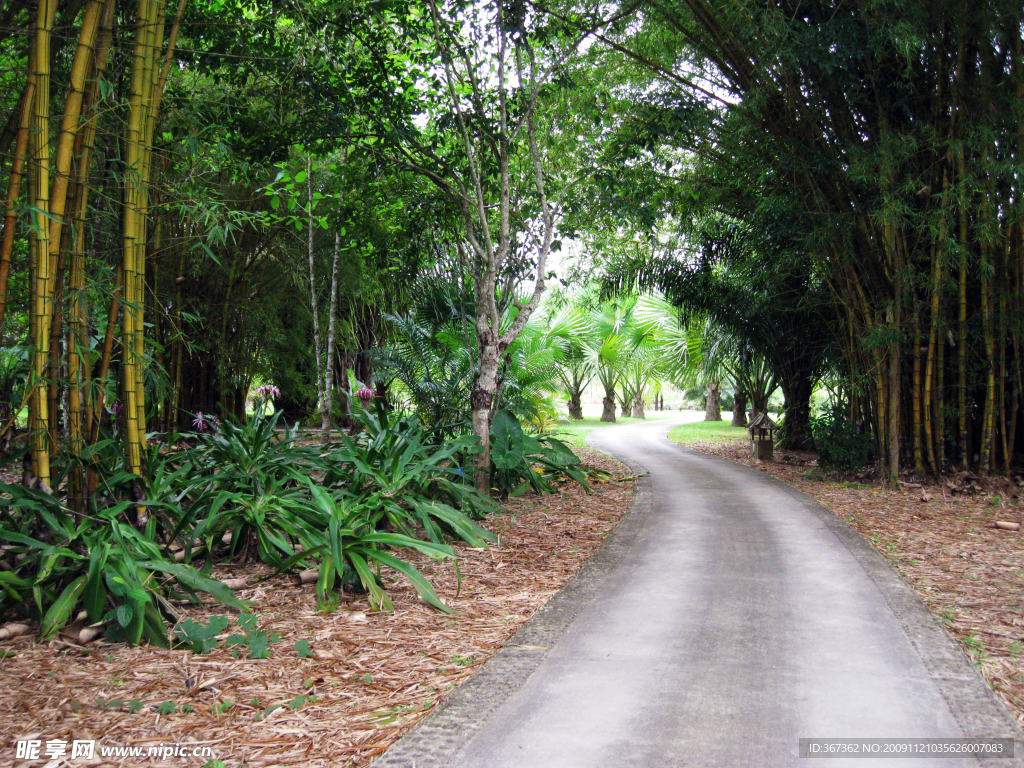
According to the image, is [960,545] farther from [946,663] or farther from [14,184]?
[14,184]

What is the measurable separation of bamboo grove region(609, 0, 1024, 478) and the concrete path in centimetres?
361

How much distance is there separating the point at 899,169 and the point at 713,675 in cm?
612

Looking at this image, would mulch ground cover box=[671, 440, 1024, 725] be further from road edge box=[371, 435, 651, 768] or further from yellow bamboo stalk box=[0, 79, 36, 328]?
yellow bamboo stalk box=[0, 79, 36, 328]

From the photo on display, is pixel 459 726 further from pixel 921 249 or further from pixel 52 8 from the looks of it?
pixel 921 249

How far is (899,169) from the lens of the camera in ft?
22.9

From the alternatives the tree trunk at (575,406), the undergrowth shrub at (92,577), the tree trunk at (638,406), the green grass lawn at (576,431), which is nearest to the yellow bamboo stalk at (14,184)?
the undergrowth shrub at (92,577)

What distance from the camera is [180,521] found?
3.73 m

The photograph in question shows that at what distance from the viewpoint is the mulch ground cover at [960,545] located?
317 cm

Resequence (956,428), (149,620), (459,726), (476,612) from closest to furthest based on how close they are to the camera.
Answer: (459,726) < (149,620) < (476,612) < (956,428)

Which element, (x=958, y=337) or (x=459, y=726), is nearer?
(x=459, y=726)

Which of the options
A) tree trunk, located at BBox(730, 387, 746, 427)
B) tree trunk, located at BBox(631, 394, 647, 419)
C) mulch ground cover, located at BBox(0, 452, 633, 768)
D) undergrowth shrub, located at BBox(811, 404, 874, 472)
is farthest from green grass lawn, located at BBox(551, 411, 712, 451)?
tree trunk, located at BBox(631, 394, 647, 419)

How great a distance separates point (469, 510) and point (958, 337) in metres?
5.19

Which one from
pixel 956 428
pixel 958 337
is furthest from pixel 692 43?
pixel 956 428

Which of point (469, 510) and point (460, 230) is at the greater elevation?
point (460, 230)
